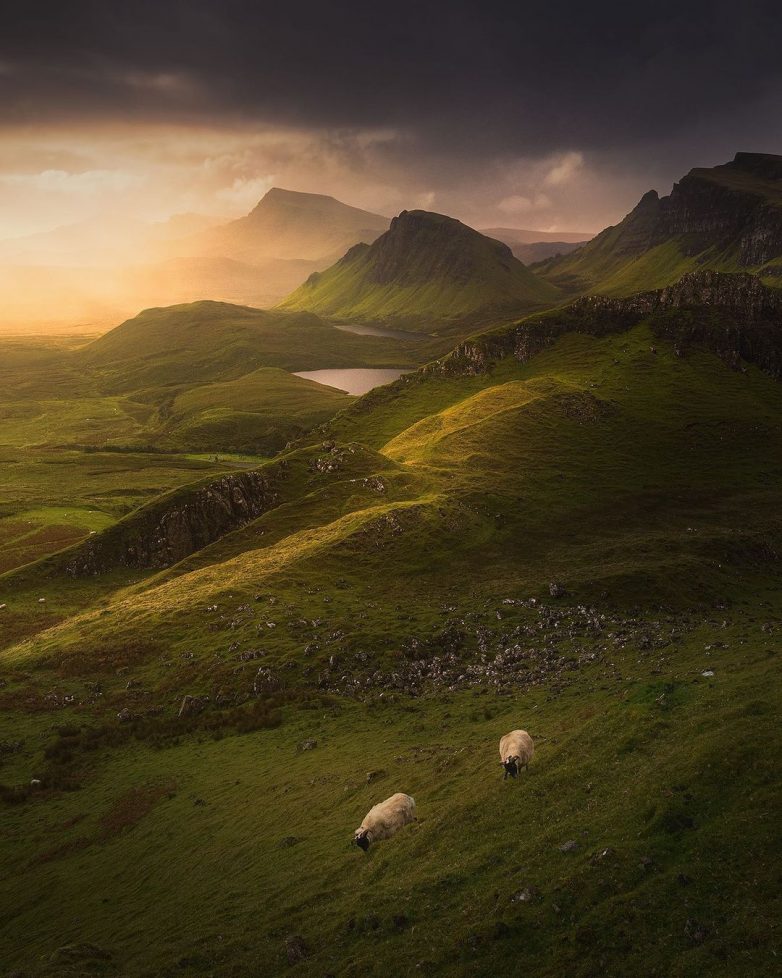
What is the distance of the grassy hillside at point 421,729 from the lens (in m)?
19.1

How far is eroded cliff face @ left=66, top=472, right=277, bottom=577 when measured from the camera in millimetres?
94062

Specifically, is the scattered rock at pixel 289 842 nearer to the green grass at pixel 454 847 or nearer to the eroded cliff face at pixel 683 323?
the green grass at pixel 454 847

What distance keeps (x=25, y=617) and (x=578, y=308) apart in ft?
478

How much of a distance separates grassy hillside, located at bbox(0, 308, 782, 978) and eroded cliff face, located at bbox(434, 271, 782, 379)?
50.7 metres

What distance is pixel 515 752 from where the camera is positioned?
91.4ft

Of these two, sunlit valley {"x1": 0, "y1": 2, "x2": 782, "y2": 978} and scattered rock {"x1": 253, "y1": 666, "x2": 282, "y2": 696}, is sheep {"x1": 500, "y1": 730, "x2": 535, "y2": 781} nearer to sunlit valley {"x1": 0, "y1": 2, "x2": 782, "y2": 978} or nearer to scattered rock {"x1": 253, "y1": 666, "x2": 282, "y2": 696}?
sunlit valley {"x1": 0, "y1": 2, "x2": 782, "y2": 978}

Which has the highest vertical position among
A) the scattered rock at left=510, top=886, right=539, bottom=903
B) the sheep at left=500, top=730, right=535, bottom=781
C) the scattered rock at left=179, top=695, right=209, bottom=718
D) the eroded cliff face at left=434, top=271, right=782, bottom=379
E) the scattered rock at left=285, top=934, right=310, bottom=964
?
the eroded cliff face at left=434, top=271, right=782, bottom=379

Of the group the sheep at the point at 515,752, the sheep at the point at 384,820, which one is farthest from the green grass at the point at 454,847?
the sheep at the point at 384,820

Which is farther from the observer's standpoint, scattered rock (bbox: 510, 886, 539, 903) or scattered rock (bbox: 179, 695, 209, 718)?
scattered rock (bbox: 179, 695, 209, 718)

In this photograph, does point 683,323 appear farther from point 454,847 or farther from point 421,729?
point 454,847

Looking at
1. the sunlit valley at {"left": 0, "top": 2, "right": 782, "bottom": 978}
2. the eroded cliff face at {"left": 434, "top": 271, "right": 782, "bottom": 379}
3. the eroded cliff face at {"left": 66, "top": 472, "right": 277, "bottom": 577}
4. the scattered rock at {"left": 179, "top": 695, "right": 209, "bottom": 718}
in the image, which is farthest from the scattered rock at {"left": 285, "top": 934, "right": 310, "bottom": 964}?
the eroded cliff face at {"left": 434, "top": 271, "right": 782, "bottom": 379}

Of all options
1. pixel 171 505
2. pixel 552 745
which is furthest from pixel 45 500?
pixel 552 745

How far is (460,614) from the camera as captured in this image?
58875 mm

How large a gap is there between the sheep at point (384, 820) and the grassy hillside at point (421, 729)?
694 mm
